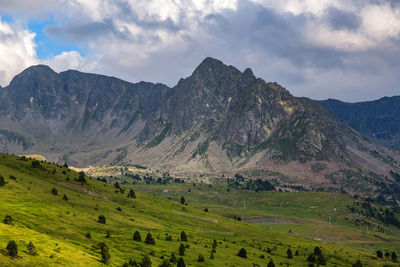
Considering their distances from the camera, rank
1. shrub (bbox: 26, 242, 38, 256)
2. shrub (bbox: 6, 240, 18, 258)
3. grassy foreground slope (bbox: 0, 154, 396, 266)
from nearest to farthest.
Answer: shrub (bbox: 6, 240, 18, 258) → shrub (bbox: 26, 242, 38, 256) → grassy foreground slope (bbox: 0, 154, 396, 266)

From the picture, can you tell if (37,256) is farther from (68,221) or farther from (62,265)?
(68,221)

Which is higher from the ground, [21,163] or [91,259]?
[21,163]

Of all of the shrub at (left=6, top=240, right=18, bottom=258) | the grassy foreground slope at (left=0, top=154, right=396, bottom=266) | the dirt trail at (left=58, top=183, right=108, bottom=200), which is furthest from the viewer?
the dirt trail at (left=58, top=183, right=108, bottom=200)

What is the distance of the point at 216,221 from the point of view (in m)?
187

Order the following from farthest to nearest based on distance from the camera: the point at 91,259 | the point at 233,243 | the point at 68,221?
the point at 233,243 < the point at 68,221 < the point at 91,259

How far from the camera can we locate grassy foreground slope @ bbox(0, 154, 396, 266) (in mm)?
75500

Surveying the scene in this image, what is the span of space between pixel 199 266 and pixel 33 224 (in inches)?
1500

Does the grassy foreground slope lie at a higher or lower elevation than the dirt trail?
lower

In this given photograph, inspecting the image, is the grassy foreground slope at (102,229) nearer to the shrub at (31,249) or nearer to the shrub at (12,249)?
the shrub at (12,249)

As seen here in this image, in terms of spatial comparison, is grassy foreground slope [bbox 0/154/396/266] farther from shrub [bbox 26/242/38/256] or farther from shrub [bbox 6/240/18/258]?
shrub [bbox 26/242/38/256]

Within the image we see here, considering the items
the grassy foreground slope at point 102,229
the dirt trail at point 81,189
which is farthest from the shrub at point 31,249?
the dirt trail at point 81,189

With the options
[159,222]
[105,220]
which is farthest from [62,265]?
[159,222]

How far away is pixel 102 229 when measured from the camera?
370 feet

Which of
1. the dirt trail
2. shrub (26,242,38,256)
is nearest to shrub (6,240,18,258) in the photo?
shrub (26,242,38,256)
